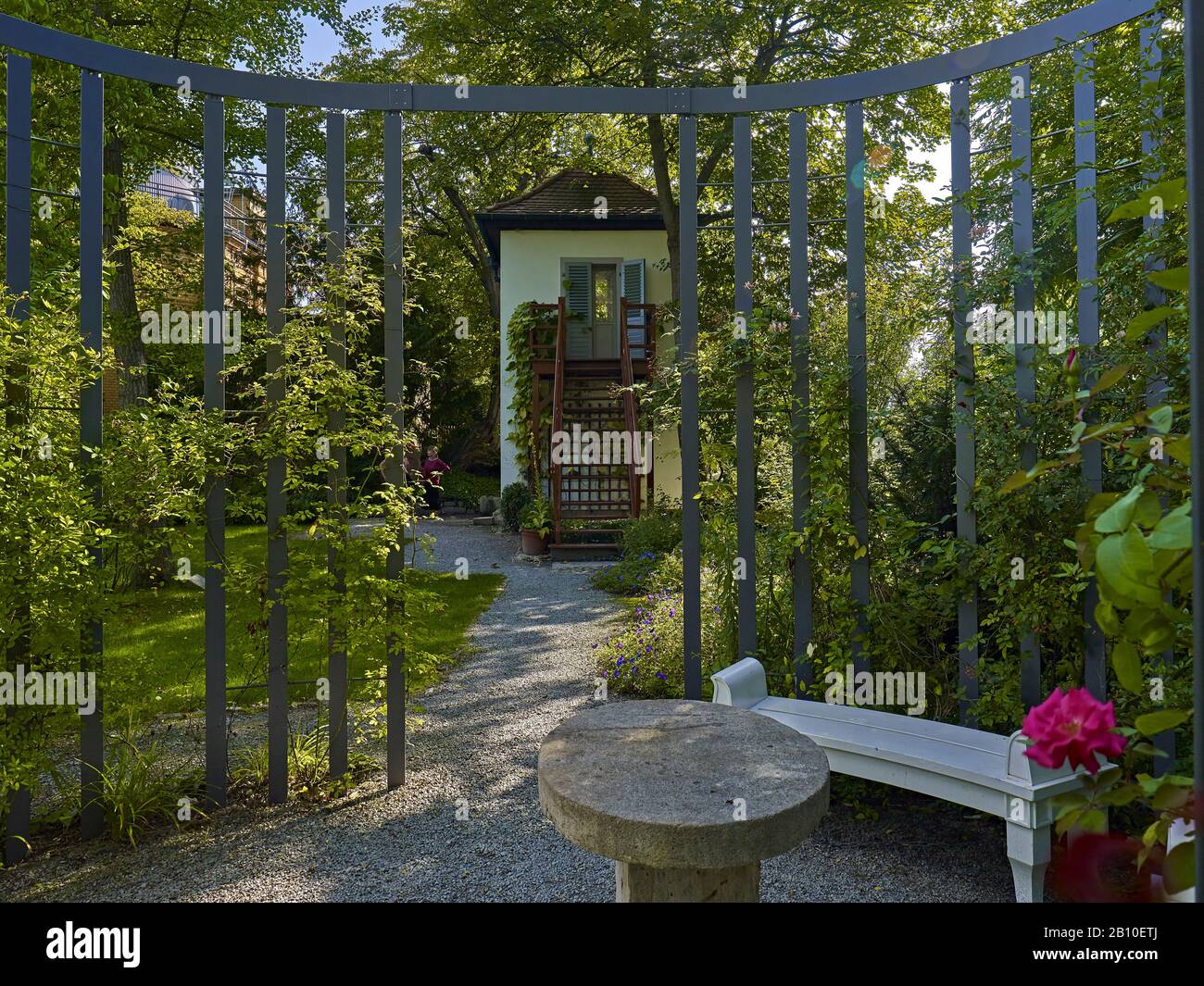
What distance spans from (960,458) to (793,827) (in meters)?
2.14

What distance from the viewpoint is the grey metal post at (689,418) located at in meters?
4.25

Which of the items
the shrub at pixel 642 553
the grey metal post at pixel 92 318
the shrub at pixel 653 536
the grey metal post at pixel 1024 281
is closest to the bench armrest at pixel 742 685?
the grey metal post at pixel 1024 281

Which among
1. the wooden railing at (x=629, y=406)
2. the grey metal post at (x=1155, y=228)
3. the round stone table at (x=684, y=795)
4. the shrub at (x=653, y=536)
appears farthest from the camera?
the wooden railing at (x=629, y=406)

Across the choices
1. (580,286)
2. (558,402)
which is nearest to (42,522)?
(558,402)

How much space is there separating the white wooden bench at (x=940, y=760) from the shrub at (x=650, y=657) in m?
1.54

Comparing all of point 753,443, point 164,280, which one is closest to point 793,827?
point 753,443

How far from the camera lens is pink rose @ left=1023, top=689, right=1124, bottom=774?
1055 mm

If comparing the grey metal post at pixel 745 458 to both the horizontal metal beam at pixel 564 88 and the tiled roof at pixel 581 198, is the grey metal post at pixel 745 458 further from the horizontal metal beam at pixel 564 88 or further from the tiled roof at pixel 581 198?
the tiled roof at pixel 581 198

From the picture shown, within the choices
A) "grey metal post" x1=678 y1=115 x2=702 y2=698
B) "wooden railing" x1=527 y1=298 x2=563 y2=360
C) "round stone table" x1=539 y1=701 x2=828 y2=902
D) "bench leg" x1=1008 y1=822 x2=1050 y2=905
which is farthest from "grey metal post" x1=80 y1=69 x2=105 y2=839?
"wooden railing" x1=527 y1=298 x2=563 y2=360

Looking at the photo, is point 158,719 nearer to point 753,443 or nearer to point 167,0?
point 753,443

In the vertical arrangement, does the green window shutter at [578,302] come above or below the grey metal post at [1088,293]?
above

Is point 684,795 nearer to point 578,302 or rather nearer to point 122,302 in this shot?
point 122,302

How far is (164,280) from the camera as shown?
11.4 metres

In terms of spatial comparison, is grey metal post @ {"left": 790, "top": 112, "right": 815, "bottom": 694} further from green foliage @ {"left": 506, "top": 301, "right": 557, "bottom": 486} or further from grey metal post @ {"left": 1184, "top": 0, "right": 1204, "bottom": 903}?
green foliage @ {"left": 506, "top": 301, "right": 557, "bottom": 486}
